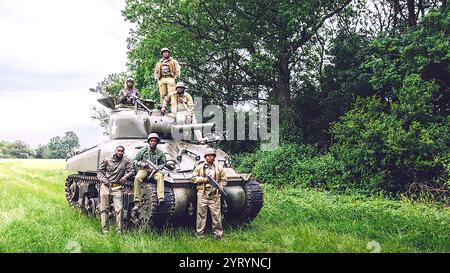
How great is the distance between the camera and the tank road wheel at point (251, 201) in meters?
10.2

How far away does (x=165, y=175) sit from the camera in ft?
31.5

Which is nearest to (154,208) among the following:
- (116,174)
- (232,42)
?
(116,174)

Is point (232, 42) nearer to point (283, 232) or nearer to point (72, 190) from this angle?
point (72, 190)

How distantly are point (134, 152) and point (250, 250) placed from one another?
11.4 ft

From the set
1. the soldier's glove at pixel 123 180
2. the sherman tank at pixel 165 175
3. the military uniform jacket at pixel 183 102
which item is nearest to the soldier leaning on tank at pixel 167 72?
the military uniform jacket at pixel 183 102

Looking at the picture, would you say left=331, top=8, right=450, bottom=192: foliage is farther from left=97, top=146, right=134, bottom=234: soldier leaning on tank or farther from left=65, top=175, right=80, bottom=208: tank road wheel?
left=65, top=175, right=80, bottom=208: tank road wheel

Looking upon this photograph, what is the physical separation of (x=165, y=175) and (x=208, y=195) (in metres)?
0.92

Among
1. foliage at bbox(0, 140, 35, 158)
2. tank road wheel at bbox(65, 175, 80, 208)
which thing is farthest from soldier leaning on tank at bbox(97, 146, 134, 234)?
foliage at bbox(0, 140, 35, 158)

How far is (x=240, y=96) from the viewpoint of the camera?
70.2 feet

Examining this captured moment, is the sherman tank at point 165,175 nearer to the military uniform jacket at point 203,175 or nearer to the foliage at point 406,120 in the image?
the military uniform jacket at point 203,175

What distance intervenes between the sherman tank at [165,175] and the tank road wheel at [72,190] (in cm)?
3

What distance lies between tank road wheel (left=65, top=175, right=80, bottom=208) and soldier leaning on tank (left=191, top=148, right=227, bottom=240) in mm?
5356

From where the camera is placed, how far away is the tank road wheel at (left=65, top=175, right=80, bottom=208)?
13680 mm

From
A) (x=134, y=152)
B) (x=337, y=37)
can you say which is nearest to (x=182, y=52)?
(x=337, y=37)
